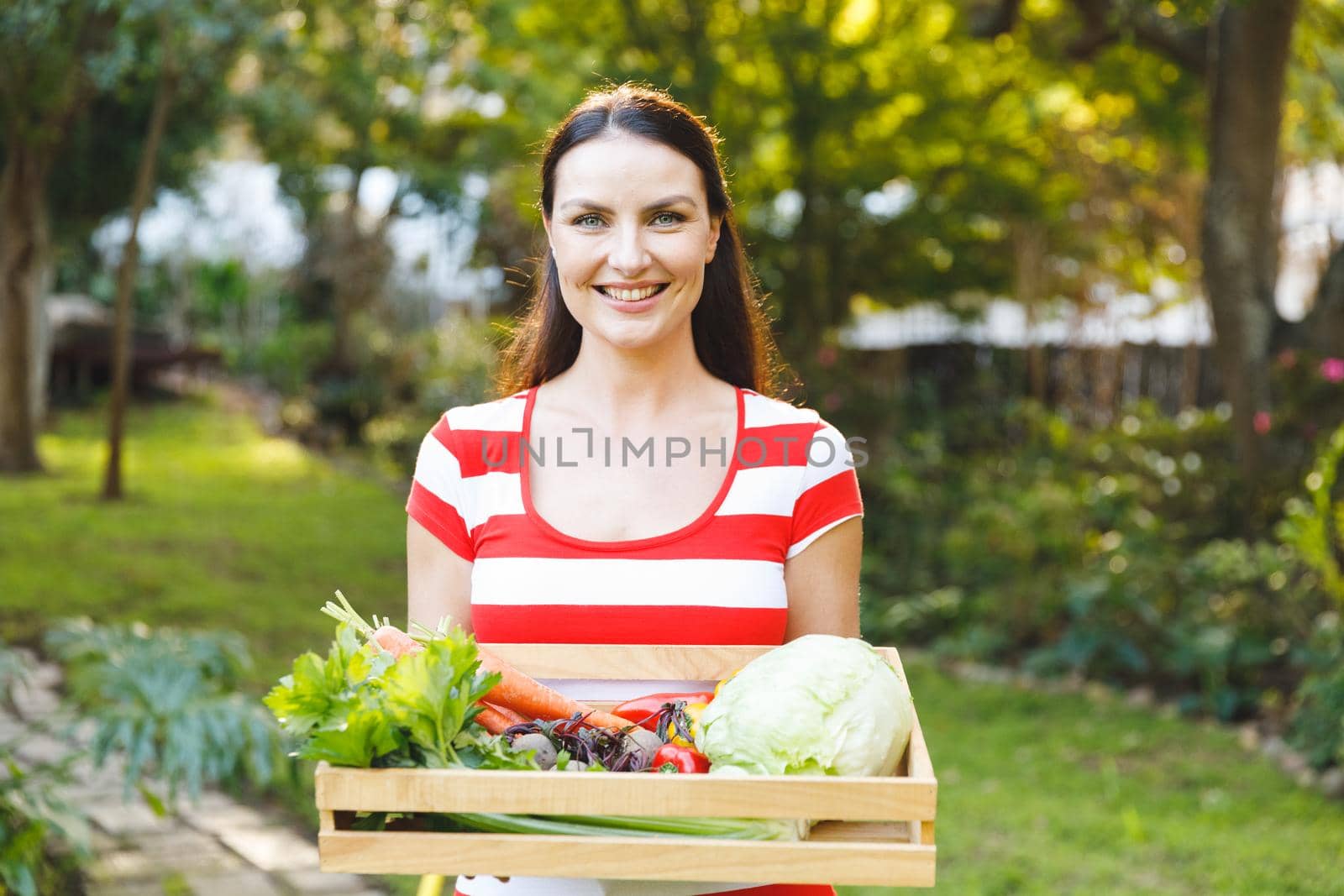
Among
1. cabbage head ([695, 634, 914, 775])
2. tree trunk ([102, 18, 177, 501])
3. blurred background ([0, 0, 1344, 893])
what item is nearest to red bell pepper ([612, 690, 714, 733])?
cabbage head ([695, 634, 914, 775])

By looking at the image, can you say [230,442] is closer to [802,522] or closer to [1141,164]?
[1141,164]

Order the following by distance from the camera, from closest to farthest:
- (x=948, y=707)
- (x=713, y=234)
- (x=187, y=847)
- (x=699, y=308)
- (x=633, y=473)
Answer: (x=633, y=473) → (x=713, y=234) → (x=699, y=308) → (x=187, y=847) → (x=948, y=707)

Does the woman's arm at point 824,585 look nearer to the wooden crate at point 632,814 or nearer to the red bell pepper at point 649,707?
the red bell pepper at point 649,707

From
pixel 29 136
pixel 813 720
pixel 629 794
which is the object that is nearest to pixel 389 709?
pixel 629 794

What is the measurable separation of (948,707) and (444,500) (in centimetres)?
539

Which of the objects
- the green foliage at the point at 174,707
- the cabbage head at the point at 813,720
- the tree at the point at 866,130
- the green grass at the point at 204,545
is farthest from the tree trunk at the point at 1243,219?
the cabbage head at the point at 813,720

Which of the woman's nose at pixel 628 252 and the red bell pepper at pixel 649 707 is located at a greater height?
the woman's nose at pixel 628 252

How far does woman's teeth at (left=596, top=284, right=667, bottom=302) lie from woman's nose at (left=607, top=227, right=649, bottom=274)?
0.16ft

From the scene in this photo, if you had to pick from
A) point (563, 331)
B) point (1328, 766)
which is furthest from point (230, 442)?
point (563, 331)

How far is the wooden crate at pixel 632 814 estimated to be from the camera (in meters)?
1.43

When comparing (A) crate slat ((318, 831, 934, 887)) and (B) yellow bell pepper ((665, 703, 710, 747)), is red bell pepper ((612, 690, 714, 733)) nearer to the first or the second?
(B) yellow bell pepper ((665, 703, 710, 747))

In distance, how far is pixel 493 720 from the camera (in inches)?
70.0

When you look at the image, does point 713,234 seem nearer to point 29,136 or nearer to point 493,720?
point 493,720

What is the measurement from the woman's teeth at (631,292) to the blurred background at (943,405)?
1.53 metres
